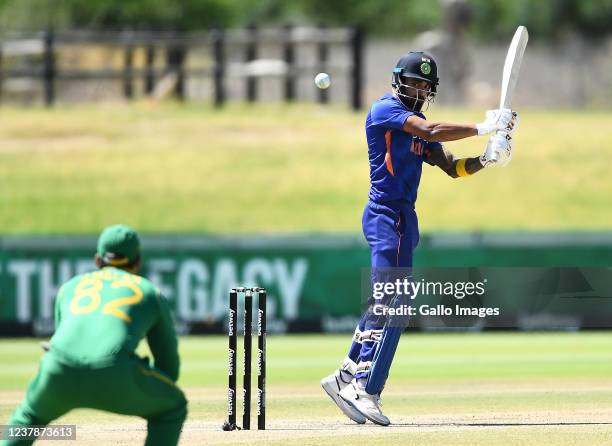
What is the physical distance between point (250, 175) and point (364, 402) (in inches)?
730

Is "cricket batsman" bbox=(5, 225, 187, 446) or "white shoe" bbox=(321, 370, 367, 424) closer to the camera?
"cricket batsman" bbox=(5, 225, 187, 446)

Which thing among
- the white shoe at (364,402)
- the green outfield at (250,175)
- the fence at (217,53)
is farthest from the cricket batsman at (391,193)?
the fence at (217,53)

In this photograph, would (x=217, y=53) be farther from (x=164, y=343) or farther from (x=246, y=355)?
(x=164, y=343)

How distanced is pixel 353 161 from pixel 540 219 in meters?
4.33

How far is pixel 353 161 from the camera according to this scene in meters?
27.3

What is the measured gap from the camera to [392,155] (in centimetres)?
848

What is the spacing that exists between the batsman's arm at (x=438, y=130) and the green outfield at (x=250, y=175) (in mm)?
15635

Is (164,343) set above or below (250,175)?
above

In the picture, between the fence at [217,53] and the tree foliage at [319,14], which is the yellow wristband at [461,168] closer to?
the fence at [217,53]

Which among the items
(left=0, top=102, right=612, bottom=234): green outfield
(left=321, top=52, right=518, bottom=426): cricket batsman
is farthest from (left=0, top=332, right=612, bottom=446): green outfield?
(left=0, top=102, right=612, bottom=234): green outfield

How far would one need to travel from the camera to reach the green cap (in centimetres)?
638

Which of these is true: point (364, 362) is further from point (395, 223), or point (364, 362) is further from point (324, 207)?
point (324, 207)

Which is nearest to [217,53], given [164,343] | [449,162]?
[449,162]

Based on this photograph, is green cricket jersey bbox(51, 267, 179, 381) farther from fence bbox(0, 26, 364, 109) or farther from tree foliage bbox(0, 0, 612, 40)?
A: tree foliage bbox(0, 0, 612, 40)
